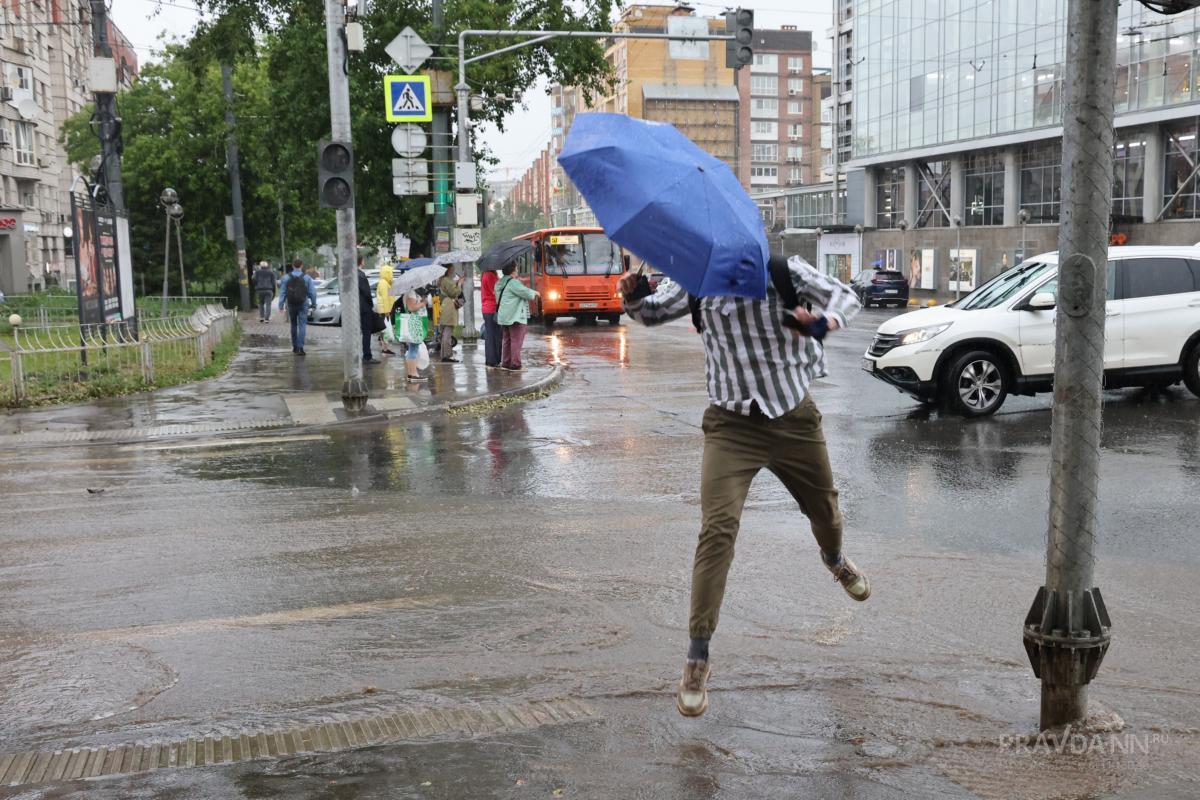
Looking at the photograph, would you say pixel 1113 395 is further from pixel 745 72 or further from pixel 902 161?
pixel 745 72

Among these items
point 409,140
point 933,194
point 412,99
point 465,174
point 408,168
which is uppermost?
point 933,194

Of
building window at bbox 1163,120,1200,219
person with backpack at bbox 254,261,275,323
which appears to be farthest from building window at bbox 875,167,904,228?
person with backpack at bbox 254,261,275,323

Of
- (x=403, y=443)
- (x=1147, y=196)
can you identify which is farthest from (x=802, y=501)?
(x=1147, y=196)

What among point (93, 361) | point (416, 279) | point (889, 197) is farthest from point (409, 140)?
point (889, 197)

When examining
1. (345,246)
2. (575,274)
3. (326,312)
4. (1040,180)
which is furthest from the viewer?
(1040,180)

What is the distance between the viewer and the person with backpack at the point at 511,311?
715 inches

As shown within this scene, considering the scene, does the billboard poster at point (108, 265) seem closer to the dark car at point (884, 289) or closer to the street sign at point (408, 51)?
the street sign at point (408, 51)

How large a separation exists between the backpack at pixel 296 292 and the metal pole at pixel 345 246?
8.97 meters

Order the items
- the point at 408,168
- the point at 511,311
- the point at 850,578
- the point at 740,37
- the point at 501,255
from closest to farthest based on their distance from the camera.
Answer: the point at 850,578
the point at 511,311
the point at 501,255
the point at 408,168
the point at 740,37

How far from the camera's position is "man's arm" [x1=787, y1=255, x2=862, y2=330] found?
4406 mm

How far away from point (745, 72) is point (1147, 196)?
92135 mm

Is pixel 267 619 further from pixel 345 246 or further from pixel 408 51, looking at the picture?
pixel 408 51

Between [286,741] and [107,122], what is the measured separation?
56.7 ft

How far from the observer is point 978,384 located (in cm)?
1283
